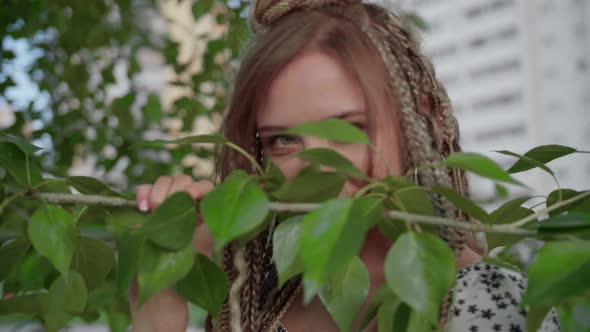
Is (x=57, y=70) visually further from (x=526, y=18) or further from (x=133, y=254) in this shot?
(x=526, y=18)

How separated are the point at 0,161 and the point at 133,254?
0.11 metres

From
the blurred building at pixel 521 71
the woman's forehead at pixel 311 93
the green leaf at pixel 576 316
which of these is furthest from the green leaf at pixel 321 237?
the blurred building at pixel 521 71

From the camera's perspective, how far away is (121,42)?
1749mm

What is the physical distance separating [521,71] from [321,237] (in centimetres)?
2924

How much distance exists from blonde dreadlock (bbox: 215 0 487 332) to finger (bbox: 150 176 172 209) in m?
0.19

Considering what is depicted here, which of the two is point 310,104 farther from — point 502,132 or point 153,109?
point 502,132

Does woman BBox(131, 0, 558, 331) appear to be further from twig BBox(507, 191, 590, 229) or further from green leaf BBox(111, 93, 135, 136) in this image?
green leaf BBox(111, 93, 135, 136)

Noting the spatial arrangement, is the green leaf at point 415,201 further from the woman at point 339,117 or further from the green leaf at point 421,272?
the woman at point 339,117

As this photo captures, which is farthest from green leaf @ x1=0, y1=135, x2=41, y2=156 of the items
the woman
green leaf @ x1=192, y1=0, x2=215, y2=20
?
green leaf @ x1=192, y1=0, x2=215, y2=20

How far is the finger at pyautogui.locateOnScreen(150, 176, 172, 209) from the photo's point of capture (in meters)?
0.41

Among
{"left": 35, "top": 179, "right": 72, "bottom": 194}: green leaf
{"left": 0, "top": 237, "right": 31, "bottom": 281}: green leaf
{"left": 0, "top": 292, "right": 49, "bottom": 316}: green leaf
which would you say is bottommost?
{"left": 0, "top": 292, "right": 49, "bottom": 316}: green leaf

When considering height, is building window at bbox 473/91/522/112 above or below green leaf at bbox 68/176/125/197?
below

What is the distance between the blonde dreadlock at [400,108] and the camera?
25.4 inches

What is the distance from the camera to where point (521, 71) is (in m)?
27.3
